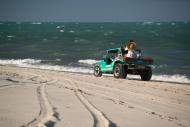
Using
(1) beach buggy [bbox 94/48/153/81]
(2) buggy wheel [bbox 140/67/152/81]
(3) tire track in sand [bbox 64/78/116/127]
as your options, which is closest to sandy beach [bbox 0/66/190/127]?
(3) tire track in sand [bbox 64/78/116/127]

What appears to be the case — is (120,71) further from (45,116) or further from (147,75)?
(45,116)

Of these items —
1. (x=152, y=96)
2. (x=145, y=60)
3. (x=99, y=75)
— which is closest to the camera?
(x=152, y=96)

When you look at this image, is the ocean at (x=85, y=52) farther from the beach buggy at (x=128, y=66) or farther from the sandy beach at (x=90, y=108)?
the sandy beach at (x=90, y=108)

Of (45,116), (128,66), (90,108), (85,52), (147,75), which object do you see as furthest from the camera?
(85,52)

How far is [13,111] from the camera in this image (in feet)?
21.4

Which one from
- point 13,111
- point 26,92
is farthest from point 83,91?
point 13,111

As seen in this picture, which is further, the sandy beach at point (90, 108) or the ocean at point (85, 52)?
the ocean at point (85, 52)

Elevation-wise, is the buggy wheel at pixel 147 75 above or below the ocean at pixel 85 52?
below

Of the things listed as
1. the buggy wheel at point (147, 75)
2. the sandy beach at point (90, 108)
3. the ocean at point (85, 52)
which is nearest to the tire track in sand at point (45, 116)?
the sandy beach at point (90, 108)

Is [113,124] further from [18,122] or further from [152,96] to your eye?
[152,96]

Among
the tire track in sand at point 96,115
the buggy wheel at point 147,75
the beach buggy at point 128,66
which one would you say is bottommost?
the tire track in sand at point 96,115

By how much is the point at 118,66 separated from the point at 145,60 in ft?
3.71

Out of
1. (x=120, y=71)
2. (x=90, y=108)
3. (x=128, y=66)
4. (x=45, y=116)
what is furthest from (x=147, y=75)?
(x=45, y=116)

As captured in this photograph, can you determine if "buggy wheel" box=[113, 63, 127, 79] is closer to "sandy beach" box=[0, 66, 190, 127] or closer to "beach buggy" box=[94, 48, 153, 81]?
"beach buggy" box=[94, 48, 153, 81]
